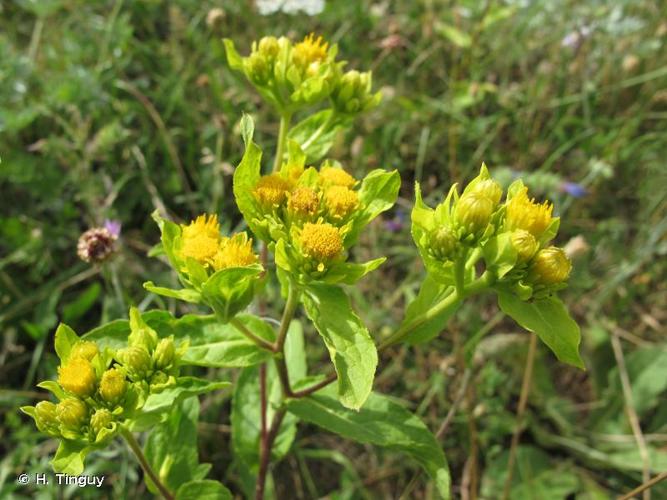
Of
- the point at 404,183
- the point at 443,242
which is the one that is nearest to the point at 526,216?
the point at 443,242

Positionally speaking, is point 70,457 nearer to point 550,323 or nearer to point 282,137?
point 282,137

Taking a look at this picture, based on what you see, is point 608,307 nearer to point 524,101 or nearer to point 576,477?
point 576,477

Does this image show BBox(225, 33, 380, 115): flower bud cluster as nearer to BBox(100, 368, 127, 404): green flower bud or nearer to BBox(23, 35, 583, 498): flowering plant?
BBox(23, 35, 583, 498): flowering plant

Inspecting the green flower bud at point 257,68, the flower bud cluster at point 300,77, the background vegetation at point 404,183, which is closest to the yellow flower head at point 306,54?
the flower bud cluster at point 300,77

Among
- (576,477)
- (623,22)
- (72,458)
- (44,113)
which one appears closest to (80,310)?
(44,113)

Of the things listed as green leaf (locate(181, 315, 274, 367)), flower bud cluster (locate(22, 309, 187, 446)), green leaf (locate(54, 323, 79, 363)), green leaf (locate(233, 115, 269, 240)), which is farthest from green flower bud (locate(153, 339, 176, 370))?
green leaf (locate(233, 115, 269, 240))
